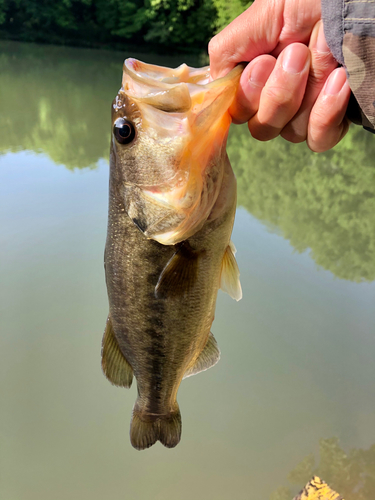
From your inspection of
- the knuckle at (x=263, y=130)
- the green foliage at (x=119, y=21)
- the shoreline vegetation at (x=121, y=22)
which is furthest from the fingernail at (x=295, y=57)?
the shoreline vegetation at (x=121, y=22)

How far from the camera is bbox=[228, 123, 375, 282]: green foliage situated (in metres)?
5.56

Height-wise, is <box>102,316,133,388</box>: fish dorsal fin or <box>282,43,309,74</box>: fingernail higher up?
<box>282,43,309,74</box>: fingernail

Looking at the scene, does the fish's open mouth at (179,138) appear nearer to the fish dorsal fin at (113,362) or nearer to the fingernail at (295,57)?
the fingernail at (295,57)

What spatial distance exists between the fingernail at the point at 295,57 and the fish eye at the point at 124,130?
0.56 metres

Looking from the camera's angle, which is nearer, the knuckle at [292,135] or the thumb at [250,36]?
the thumb at [250,36]

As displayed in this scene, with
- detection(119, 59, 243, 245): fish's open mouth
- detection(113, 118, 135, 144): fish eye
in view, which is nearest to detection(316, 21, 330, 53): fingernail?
detection(119, 59, 243, 245): fish's open mouth

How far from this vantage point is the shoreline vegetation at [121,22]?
25.2 metres

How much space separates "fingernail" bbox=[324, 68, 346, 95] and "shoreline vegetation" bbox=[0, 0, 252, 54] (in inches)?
987

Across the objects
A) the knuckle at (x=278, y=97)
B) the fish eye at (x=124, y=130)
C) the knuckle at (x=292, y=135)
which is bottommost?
the knuckle at (x=292, y=135)

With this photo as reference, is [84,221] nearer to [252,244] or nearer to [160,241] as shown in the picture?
[252,244]

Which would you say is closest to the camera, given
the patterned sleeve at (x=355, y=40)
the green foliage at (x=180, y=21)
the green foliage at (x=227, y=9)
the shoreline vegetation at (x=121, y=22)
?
the patterned sleeve at (x=355, y=40)

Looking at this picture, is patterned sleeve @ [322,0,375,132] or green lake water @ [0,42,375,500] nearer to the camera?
patterned sleeve @ [322,0,375,132]

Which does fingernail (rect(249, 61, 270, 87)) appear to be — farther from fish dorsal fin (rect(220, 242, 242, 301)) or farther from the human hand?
fish dorsal fin (rect(220, 242, 242, 301))

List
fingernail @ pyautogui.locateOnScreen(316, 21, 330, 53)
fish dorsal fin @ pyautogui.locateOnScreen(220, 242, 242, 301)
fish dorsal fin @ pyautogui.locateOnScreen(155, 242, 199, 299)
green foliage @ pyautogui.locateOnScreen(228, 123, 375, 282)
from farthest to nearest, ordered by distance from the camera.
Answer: green foliage @ pyautogui.locateOnScreen(228, 123, 375, 282), fish dorsal fin @ pyautogui.locateOnScreen(220, 242, 242, 301), fish dorsal fin @ pyautogui.locateOnScreen(155, 242, 199, 299), fingernail @ pyautogui.locateOnScreen(316, 21, 330, 53)
